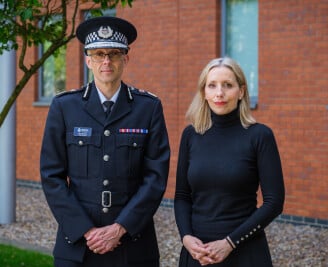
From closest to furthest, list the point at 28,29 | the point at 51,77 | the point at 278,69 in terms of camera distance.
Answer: the point at 28,29, the point at 278,69, the point at 51,77

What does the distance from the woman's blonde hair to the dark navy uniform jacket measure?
0.21 m

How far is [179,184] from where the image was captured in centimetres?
341

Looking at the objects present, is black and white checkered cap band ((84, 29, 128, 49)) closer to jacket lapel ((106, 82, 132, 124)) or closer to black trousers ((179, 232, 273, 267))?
jacket lapel ((106, 82, 132, 124))

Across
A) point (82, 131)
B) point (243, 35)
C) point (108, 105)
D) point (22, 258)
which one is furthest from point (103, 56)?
point (243, 35)

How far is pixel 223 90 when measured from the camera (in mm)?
3262

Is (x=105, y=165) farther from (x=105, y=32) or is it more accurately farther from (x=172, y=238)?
(x=172, y=238)

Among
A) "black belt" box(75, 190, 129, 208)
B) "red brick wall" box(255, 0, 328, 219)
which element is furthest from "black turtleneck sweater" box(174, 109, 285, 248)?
"red brick wall" box(255, 0, 328, 219)

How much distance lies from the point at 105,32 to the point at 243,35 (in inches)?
248

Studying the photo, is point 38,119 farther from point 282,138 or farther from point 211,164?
point 211,164

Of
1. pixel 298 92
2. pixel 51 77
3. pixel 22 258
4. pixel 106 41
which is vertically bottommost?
pixel 22 258

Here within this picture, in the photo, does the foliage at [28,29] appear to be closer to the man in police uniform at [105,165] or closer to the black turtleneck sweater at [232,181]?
the man in police uniform at [105,165]

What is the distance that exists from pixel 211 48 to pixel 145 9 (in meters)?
1.46

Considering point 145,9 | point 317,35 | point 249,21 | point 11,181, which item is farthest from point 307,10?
point 11,181

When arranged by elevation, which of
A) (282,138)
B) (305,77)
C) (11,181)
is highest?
(305,77)
